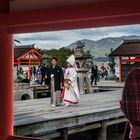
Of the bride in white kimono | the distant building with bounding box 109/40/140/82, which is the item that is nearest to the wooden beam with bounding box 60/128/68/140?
the bride in white kimono

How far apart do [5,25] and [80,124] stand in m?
3.98

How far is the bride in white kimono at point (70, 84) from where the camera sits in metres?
6.94

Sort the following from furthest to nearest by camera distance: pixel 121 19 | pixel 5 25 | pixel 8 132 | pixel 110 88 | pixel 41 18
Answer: pixel 110 88 → pixel 8 132 → pixel 5 25 → pixel 41 18 → pixel 121 19

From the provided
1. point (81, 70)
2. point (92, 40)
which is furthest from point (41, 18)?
point (81, 70)

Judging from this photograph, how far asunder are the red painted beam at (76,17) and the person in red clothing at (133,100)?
0.54 m

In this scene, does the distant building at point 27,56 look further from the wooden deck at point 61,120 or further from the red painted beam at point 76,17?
the red painted beam at point 76,17

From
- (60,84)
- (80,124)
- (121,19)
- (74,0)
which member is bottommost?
(80,124)

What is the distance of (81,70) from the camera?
11.5 m

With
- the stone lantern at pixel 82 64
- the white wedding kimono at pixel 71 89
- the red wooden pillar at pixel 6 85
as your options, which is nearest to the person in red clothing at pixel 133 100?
the red wooden pillar at pixel 6 85

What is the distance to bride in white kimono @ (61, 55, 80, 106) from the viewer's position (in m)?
6.94

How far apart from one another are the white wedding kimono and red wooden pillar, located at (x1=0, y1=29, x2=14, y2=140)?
4.15 m

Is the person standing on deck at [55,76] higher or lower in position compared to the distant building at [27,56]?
lower

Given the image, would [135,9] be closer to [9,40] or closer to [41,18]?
[41,18]

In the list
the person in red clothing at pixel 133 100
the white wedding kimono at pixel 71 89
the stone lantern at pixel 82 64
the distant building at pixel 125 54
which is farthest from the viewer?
the stone lantern at pixel 82 64
